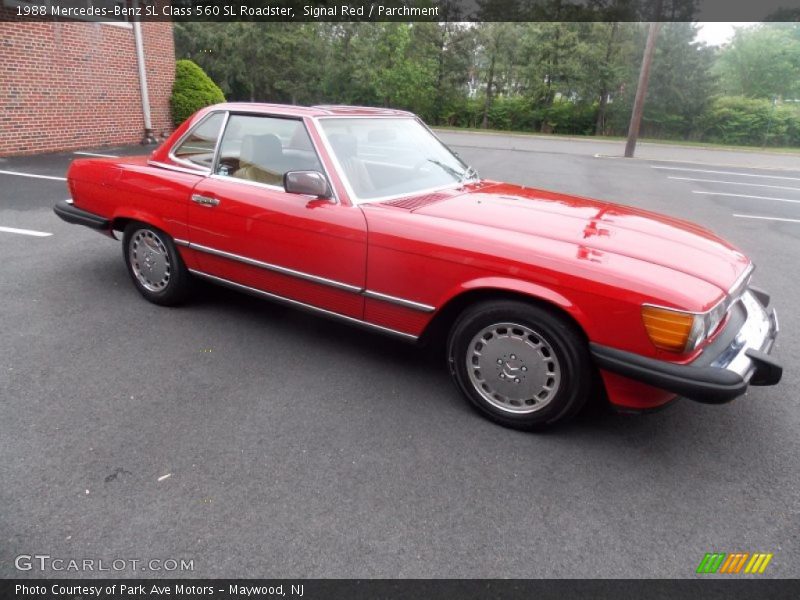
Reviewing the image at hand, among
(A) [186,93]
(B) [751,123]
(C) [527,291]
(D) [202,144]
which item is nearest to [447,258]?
(C) [527,291]

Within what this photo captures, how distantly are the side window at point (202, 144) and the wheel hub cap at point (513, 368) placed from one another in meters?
2.39

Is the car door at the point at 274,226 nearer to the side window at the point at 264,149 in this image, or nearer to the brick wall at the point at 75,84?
the side window at the point at 264,149

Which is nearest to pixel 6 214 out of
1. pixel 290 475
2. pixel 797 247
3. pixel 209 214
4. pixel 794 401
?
pixel 209 214

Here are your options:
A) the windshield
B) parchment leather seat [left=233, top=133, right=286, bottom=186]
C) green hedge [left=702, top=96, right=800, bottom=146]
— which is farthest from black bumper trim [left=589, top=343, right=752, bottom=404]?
green hedge [left=702, top=96, right=800, bottom=146]

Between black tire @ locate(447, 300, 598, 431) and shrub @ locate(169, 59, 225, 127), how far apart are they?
1392 centimetres

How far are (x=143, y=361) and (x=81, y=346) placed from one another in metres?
0.51

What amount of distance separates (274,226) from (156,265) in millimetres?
1360

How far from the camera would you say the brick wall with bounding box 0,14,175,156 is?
34.5ft

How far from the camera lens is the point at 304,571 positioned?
2008 mm

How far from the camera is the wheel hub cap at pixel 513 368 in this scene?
2730 millimetres

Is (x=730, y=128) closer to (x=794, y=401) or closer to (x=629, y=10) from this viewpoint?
(x=629, y=10)

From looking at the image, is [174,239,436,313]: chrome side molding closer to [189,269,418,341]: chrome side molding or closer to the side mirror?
[189,269,418,341]: chrome side molding

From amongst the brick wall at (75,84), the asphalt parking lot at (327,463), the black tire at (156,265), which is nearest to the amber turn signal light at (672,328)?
the asphalt parking lot at (327,463)

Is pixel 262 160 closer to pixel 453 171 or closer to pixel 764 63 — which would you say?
pixel 453 171
